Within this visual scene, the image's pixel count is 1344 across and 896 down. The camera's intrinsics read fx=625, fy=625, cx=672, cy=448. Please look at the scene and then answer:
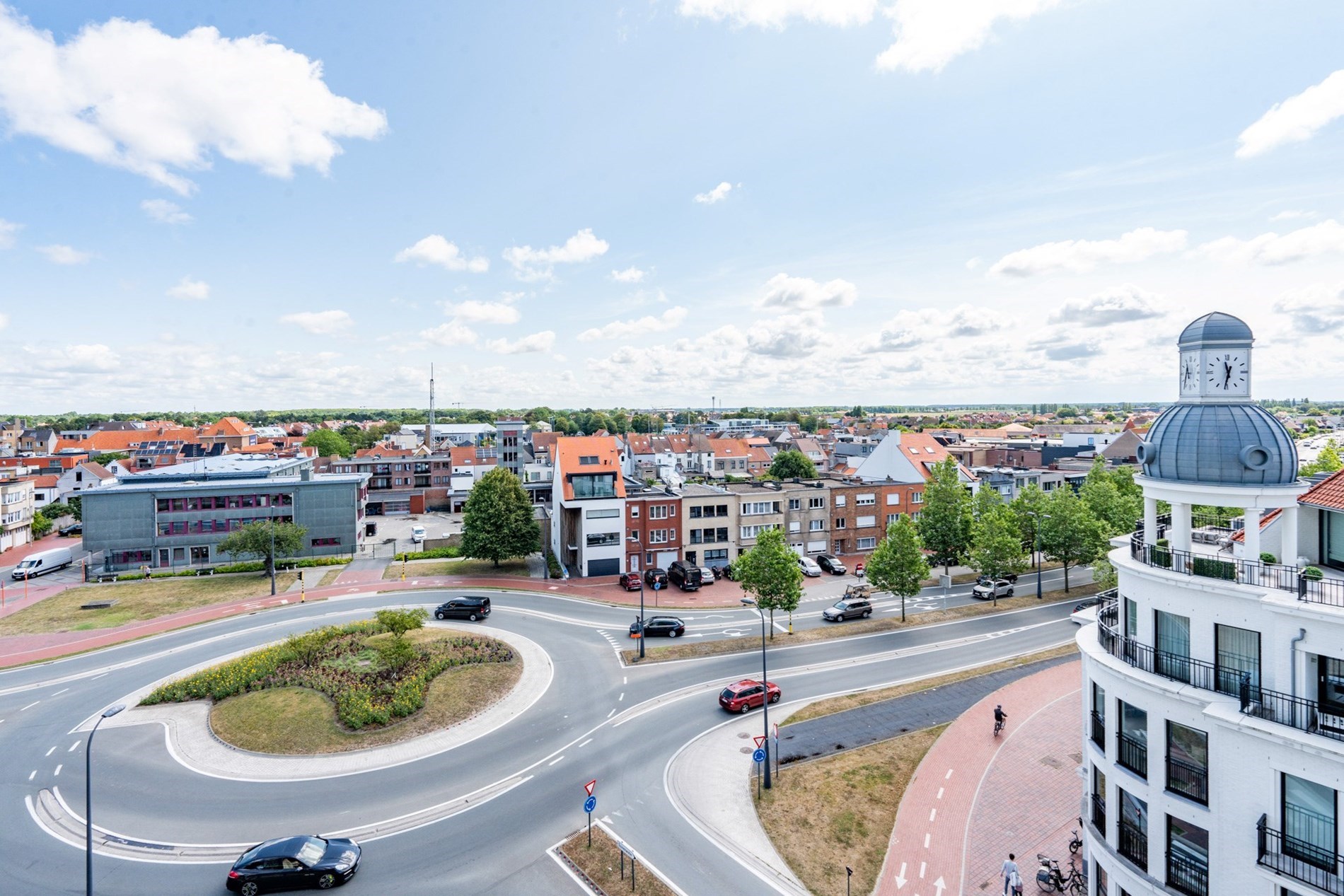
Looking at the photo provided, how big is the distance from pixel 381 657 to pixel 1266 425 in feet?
119

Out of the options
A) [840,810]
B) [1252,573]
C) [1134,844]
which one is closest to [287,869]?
[840,810]

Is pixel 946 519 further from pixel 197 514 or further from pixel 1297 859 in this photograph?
pixel 197 514

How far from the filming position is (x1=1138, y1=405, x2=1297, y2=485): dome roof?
44.5 feet

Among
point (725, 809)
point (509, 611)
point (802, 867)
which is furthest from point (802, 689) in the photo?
point (509, 611)

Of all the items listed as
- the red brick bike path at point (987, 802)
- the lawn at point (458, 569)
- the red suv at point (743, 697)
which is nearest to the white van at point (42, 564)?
the lawn at point (458, 569)

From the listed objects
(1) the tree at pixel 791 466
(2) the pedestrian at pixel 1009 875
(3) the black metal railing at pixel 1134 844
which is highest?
(1) the tree at pixel 791 466

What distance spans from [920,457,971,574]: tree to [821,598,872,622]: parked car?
11182 millimetres

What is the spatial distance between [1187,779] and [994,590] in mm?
34504

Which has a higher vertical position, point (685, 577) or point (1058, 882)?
point (685, 577)

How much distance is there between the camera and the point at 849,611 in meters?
41.3

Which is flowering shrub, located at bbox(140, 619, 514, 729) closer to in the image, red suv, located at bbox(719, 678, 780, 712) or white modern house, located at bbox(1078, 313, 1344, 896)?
red suv, located at bbox(719, 678, 780, 712)

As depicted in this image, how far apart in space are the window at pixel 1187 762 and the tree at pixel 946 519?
37488 millimetres

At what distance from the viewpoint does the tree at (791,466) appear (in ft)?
308

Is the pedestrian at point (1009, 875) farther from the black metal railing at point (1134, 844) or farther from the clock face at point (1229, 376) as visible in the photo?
the clock face at point (1229, 376)
